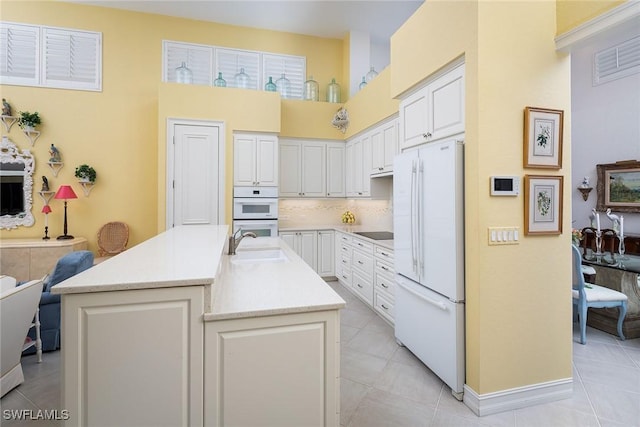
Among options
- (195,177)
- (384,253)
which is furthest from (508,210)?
(195,177)

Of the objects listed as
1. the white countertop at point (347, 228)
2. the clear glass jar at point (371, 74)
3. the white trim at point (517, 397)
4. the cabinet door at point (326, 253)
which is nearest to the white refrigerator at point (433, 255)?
the white trim at point (517, 397)

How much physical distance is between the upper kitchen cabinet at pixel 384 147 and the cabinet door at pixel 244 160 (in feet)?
5.87

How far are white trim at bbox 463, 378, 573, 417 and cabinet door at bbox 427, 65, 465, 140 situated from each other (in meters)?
1.81

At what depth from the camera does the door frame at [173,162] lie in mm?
4375

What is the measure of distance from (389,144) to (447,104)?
1581 mm

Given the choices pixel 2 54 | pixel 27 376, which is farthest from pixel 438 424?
pixel 2 54

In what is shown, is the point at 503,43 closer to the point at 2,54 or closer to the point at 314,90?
the point at 314,90

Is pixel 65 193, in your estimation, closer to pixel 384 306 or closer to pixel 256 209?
pixel 256 209

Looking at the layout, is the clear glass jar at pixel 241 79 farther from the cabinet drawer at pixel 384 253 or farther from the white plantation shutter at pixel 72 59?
the cabinet drawer at pixel 384 253

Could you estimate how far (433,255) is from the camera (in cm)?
241

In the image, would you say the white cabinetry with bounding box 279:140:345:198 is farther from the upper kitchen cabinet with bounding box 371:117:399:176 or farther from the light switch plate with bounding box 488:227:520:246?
the light switch plate with bounding box 488:227:520:246

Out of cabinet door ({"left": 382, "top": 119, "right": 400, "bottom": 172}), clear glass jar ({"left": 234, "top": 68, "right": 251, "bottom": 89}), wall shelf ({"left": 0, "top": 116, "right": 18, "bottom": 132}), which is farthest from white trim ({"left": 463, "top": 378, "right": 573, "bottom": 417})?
wall shelf ({"left": 0, "top": 116, "right": 18, "bottom": 132})

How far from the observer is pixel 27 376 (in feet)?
8.14

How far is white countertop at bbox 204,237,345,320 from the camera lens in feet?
4.57
